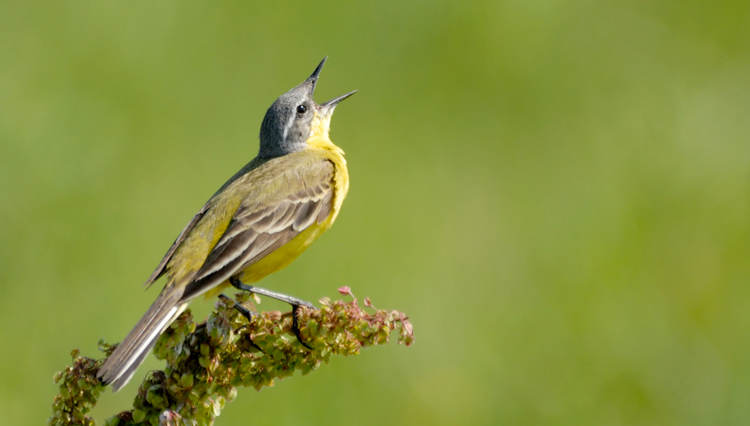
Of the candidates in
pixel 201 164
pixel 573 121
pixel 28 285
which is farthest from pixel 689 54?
pixel 28 285

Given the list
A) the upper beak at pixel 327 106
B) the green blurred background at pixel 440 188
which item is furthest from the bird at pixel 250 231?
the green blurred background at pixel 440 188

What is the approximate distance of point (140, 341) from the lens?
12.6 feet

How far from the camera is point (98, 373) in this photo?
135 inches

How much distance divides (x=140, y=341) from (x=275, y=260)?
1.64 metres

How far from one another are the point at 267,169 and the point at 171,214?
2.51 meters

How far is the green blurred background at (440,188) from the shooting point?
714 centimetres

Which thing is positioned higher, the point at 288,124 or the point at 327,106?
the point at 327,106

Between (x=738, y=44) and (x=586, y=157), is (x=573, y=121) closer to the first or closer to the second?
(x=586, y=157)

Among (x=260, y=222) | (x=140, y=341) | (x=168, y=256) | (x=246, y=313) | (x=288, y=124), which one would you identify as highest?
(x=288, y=124)

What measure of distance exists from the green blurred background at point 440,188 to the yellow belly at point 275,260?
170 cm

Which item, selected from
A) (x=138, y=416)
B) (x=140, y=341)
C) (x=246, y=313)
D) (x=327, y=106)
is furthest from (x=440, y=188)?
(x=138, y=416)

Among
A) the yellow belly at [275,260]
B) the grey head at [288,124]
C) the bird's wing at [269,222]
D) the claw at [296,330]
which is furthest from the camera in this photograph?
the grey head at [288,124]

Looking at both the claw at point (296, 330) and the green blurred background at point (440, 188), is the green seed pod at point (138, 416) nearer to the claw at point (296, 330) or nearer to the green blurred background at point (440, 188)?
the claw at point (296, 330)

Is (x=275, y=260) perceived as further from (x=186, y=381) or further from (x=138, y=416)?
(x=138, y=416)
